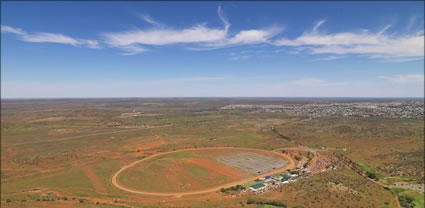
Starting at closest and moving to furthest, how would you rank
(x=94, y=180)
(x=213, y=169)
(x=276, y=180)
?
(x=276, y=180) → (x=94, y=180) → (x=213, y=169)

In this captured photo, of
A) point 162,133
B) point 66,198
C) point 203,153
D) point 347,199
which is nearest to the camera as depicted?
point 347,199

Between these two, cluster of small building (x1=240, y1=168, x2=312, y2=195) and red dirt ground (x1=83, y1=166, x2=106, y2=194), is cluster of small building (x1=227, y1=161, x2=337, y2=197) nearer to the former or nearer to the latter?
cluster of small building (x1=240, y1=168, x2=312, y2=195)

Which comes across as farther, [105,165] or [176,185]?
[105,165]

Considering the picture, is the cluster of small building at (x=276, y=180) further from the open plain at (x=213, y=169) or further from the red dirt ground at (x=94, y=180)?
the red dirt ground at (x=94, y=180)

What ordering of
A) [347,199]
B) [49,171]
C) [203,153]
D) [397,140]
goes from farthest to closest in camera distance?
[397,140], [203,153], [49,171], [347,199]

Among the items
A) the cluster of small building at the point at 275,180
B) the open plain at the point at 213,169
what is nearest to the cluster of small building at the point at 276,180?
the cluster of small building at the point at 275,180

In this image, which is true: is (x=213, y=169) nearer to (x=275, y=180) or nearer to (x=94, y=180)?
(x=275, y=180)

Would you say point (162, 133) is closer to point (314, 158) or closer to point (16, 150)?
point (16, 150)

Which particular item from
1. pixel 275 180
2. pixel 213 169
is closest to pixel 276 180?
pixel 275 180

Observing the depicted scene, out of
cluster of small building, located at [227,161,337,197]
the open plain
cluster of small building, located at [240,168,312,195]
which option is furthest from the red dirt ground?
cluster of small building, located at [240,168,312,195]

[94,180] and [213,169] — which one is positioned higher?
[213,169]

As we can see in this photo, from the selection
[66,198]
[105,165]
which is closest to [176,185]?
[66,198]
